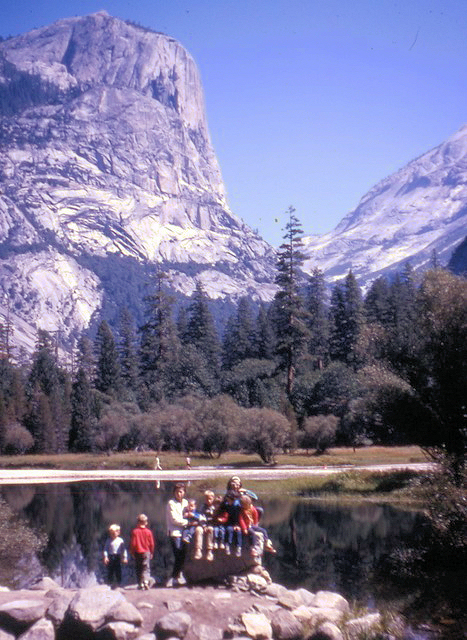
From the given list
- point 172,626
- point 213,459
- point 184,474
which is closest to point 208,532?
point 172,626

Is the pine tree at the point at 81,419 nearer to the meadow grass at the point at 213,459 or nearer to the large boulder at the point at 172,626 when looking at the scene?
the meadow grass at the point at 213,459

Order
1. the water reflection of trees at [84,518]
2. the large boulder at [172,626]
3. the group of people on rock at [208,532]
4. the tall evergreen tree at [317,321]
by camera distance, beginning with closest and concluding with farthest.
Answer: the large boulder at [172,626] < the group of people on rock at [208,532] < the water reflection of trees at [84,518] < the tall evergreen tree at [317,321]

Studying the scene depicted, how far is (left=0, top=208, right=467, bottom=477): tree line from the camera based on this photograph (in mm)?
31281

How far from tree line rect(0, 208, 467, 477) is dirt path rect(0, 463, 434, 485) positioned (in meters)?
3.28

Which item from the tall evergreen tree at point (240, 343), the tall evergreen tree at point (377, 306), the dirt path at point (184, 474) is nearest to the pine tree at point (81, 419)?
the tall evergreen tree at point (240, 343)

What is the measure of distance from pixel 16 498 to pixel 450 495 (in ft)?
94.0

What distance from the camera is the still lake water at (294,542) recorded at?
18891 mm

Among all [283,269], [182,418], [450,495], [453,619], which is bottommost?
[453,619]

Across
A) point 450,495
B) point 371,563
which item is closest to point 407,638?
point 450,495

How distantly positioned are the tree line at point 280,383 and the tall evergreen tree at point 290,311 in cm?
16

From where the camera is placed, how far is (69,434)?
84.0 meters

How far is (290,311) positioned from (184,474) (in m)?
30.3

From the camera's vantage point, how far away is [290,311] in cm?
7688

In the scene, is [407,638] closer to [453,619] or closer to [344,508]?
[453,619]
